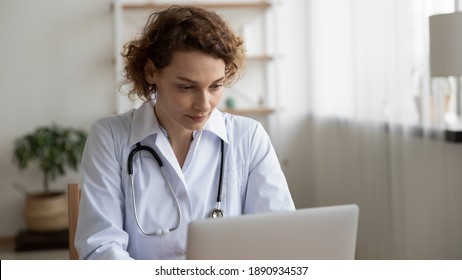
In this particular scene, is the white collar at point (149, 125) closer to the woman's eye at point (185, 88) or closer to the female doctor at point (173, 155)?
the female doctor at point (173, 155)

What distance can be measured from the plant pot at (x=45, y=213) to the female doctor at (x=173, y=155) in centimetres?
261

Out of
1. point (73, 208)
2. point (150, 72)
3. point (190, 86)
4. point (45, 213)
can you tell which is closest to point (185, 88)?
point (190, 86)

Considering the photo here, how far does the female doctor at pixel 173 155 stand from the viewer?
4.10 feet

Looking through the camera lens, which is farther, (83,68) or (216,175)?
→ (83,68)

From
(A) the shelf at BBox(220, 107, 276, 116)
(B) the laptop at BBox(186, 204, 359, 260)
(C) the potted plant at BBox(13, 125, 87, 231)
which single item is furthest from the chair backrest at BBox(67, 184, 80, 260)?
(A) the shelf at BBox(220, 107, 276, 116)

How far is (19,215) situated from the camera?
4172 mm

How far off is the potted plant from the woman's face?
262 centimetres

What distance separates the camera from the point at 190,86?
1.28 meters

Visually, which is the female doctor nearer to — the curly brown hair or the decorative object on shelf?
the curly brown hair

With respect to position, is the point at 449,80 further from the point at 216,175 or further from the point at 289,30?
the point at 289,30

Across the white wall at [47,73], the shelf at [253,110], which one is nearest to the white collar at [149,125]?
the shelf at [253,110]

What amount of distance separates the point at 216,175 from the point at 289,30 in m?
3.12

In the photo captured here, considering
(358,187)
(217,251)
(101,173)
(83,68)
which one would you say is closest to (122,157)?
(101,173)

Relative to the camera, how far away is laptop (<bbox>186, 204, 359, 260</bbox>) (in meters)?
0.84
